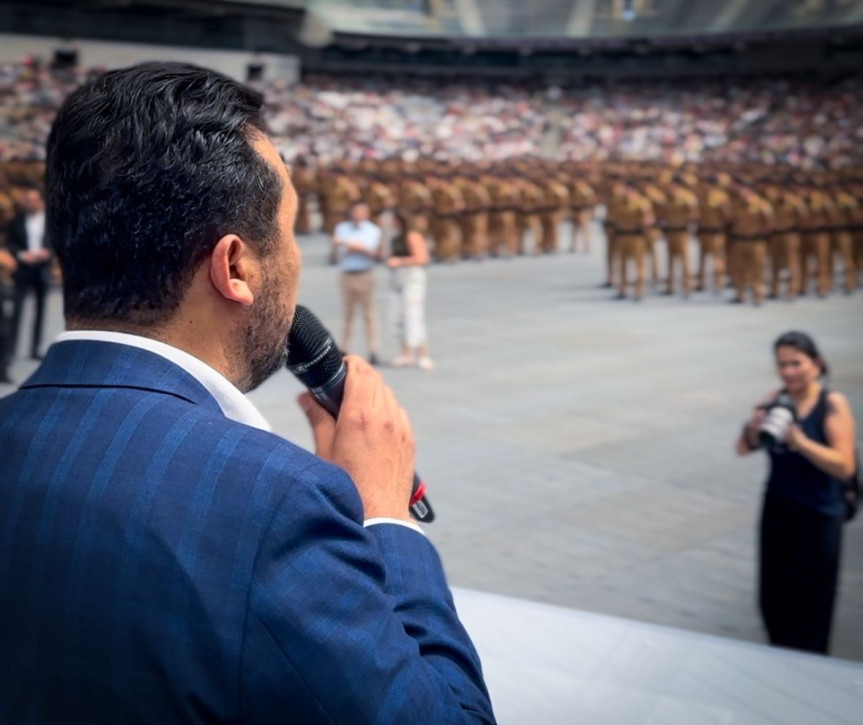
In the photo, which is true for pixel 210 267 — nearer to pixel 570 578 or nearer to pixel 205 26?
Result: pixel 570 578

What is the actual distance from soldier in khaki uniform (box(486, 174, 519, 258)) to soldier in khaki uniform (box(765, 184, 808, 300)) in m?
5.98

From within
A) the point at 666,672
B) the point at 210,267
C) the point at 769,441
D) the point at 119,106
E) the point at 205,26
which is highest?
the point at 205,26

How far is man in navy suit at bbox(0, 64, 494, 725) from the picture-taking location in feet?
3.53

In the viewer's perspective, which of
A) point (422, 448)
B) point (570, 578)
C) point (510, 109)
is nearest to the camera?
point (570, 578)

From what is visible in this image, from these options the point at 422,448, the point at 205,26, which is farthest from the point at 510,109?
the point at 422,448

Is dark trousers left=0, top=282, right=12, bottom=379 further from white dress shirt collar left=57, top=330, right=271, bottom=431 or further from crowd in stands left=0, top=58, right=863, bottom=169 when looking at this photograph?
crowd in stands left=0, top=58, right=863, bottom=169

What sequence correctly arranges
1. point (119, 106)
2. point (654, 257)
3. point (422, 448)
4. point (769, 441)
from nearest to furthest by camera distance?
point (119, 106)
point (769, 441)
point (422, 448)
point (654, 257)

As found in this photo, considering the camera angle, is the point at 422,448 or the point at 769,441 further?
the point at 422,448

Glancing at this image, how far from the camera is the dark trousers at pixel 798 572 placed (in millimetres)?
4801

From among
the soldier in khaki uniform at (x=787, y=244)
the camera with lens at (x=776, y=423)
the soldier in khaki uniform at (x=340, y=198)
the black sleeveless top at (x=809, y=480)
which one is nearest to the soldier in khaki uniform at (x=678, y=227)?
the soldier in khaki uniform at (x=787, y=244)

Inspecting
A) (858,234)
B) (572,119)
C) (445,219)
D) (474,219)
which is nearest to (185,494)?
(858,234)

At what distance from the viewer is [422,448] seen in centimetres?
860

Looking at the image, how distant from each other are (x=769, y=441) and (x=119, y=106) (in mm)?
3797

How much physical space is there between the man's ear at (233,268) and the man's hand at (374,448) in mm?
227
